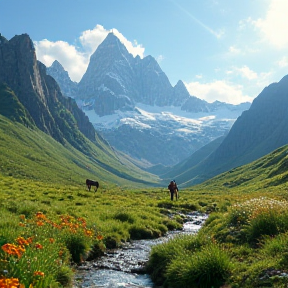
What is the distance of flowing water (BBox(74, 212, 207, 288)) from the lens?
38.5 ft

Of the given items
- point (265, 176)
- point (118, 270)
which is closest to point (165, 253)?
point (118, 270)

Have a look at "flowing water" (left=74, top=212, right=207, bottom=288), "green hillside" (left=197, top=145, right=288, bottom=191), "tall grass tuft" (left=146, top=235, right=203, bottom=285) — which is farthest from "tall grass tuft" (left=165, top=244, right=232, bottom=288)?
"green hillside" (left=197, top=145, right=288, bottom=191)

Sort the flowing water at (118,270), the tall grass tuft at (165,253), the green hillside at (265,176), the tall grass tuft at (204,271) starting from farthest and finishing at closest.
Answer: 1. the green hillside at (265,176)
2. the tall grass tuft at (165,253)
3. the flowing water at (118,270)
4. the tall grass tuft at (204,271)


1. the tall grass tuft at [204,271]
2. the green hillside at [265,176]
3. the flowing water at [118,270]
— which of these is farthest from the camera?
the green hillside at [265,176]

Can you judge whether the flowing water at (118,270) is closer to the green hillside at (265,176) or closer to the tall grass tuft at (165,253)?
the tall grass tuft at (165,253)

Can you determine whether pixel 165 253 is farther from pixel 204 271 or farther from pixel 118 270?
pixel 204 271

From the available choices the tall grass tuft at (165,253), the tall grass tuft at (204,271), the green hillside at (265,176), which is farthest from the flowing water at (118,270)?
the green hillside at (265,176)

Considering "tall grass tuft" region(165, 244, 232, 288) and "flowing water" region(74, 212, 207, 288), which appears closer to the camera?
"tall grass tuft" region(165, 244, 232, 288)

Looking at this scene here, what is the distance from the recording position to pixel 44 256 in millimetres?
9578

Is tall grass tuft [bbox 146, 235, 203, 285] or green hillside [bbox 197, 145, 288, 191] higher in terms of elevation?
green hillside [bbox 197, 145, 288, 191]

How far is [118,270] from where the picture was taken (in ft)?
44.3

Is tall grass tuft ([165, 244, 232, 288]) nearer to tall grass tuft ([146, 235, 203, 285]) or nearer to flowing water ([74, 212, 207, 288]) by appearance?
tall grass tuft ([146, 235, 203, 285])

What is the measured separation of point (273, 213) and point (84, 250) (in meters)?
8.78

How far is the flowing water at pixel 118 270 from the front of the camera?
11.7 metres
